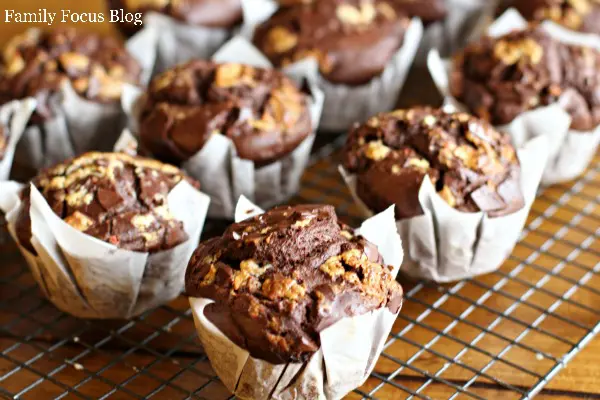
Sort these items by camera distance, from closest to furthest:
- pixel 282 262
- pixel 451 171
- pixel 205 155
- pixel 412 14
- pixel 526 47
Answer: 1. pixel 282 262
2. pixel 451 171
3. pixel 205 155
4. pixel 526 47
5. pixel 412 14

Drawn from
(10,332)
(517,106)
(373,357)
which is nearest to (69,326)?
(10,332)

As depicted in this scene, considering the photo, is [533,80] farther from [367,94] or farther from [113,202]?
[113,202]

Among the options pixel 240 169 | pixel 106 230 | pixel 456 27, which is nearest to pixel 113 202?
pixel 106 230

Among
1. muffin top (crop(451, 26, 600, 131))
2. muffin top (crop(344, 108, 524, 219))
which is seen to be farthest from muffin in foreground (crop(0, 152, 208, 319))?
muffin top (crop(451, 26, 600, 131))

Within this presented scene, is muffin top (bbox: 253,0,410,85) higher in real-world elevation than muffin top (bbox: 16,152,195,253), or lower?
higher

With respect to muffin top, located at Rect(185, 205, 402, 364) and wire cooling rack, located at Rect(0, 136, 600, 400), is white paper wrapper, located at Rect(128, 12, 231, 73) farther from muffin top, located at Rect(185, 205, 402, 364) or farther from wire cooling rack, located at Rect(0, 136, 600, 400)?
muffin top, located at Rect(185, 205, 402, 364)

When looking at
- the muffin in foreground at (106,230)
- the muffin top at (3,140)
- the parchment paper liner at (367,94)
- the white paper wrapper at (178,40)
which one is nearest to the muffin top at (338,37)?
the parchment paper liner at (367,94)

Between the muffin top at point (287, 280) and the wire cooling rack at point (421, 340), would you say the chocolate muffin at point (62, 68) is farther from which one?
the muffin top at point (287, 280)

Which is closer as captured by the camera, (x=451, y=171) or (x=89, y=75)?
(x=451, y=171)

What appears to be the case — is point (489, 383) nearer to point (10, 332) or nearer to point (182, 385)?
point (182, 385)
